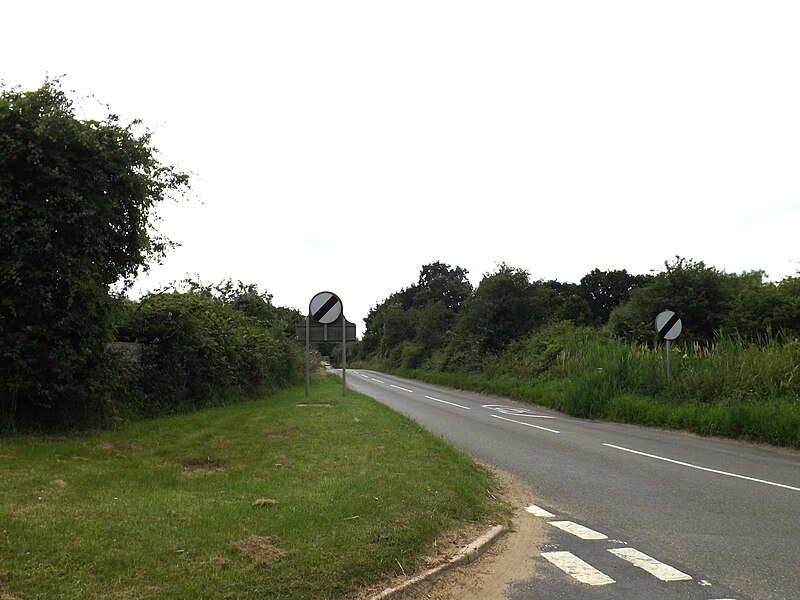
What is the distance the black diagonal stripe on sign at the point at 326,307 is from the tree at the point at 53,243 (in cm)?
433

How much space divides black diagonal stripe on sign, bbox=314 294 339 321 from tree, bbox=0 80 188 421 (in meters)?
4.33

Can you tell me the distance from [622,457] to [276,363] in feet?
50.0

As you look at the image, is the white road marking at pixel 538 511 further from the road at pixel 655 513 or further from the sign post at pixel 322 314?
the sign post at pixel 322 314

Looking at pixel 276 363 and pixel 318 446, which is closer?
pixel 318 446

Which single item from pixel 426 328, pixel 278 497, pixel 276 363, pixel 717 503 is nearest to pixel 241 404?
Answer: pixel 276 363

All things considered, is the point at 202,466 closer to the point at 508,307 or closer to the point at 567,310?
the point at 508,307

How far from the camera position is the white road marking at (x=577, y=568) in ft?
15.7

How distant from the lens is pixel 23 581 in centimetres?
372

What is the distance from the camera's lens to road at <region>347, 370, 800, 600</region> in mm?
4734

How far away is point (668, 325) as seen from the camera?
17.2 m

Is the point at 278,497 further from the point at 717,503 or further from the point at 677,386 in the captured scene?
the point at 677,386

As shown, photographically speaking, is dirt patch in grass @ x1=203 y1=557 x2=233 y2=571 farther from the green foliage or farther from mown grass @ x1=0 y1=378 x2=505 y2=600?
the green foliage

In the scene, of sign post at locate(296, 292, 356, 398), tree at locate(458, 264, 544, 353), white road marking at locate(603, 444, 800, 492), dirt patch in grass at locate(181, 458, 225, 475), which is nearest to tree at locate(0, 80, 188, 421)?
dirt patch in grass at locate(181, 458, 225, 475)

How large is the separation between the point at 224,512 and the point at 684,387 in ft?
48.6
